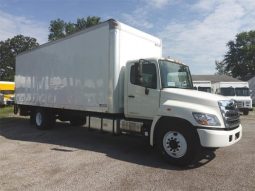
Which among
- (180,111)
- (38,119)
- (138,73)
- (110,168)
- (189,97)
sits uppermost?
(138,73)

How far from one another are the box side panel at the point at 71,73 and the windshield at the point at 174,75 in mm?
1849

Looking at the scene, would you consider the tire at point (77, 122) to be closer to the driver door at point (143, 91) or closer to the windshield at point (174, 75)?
the driver door at point (143, 91)

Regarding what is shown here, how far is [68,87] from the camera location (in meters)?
11.5

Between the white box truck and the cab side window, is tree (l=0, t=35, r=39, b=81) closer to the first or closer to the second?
the white box truck

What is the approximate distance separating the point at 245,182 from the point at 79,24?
68143 millimetres

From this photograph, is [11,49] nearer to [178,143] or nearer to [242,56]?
[242,56]

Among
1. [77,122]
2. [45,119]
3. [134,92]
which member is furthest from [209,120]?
[45,119]

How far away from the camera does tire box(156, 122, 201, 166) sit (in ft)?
24.3

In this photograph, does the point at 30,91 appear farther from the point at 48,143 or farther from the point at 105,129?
the point at 105,129

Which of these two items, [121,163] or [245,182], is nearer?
[245,182]

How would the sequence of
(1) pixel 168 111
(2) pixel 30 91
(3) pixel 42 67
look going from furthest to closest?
1. (2) pixel 30 91
2. (3) pixel 42 67
3. (1) pixel 168 111

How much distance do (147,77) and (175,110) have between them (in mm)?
1365

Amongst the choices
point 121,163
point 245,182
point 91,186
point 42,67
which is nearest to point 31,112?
point 42,67

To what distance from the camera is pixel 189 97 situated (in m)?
7.70
